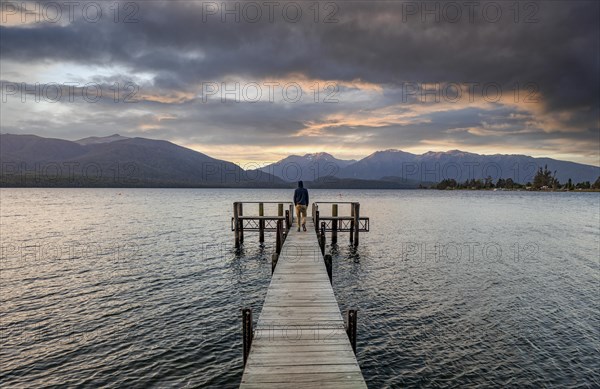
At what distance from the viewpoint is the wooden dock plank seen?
6828 mm

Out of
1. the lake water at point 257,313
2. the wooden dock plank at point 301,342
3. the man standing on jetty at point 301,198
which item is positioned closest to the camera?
the wooden dock plank at point 301,342

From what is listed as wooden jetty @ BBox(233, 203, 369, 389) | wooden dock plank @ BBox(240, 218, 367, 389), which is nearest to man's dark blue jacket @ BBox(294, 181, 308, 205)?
wooden jetty @ BBox(233, 203, 369, 389)

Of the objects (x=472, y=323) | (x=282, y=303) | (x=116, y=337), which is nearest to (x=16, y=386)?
(x=116, y=337)

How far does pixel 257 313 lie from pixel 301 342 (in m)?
8.15

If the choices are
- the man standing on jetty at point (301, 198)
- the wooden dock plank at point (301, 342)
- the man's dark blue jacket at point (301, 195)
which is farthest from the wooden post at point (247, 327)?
the man's dark blue jacket at point (301, 195)

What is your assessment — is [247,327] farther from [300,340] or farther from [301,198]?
[301,198]

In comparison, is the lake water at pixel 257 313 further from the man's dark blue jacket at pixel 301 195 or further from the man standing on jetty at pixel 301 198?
the man's dark blue jacket at pixel 301 195

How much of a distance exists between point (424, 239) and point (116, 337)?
3381cm

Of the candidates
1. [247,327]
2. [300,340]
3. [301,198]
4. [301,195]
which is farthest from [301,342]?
[301,198]

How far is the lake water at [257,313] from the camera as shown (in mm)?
11227

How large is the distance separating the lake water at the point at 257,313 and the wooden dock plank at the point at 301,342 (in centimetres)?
276

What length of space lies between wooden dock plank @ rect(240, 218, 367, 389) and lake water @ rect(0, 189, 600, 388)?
9.04ft

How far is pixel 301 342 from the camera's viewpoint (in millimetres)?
8414

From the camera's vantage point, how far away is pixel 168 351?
40.5 feet
